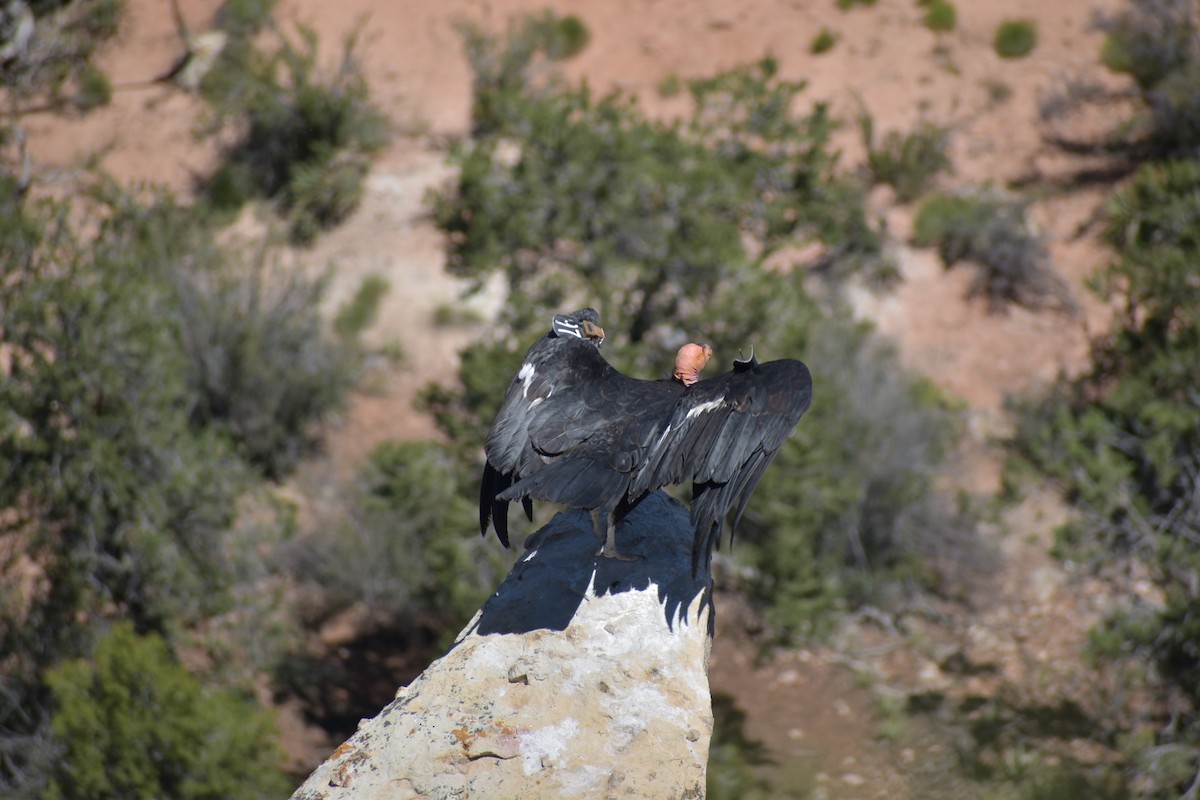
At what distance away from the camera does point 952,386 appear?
16.8 metres

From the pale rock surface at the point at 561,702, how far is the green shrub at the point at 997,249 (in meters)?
Answer: 13.9

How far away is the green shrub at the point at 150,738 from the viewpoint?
9.42 metres

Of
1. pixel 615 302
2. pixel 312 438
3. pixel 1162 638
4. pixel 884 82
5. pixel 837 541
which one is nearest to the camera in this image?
pixel 1162 638

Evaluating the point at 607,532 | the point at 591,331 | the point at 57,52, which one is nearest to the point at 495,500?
the point at 607,532

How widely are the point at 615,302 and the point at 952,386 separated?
7263mm

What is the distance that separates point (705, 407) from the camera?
5.39 meters

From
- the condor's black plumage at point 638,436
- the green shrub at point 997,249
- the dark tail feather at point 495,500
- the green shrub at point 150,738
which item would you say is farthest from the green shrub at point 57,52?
the condor's black plumage at point 638,436

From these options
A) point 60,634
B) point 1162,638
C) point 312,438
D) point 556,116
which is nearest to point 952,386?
point 1162,638

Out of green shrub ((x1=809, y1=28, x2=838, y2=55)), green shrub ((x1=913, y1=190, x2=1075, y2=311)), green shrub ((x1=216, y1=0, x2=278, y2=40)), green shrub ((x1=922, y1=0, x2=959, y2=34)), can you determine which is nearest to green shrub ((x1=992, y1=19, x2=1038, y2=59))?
green shrub ((x1=922, y1=0, x2=959, y2=34))

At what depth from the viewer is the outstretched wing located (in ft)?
17.1

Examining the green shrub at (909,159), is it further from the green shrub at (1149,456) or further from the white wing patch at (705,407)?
the white wing patch at (705,407)

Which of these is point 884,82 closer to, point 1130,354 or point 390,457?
point 1130,354

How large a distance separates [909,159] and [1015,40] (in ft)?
13.2

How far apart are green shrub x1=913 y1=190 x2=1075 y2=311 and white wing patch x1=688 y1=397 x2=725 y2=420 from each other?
13887mm
